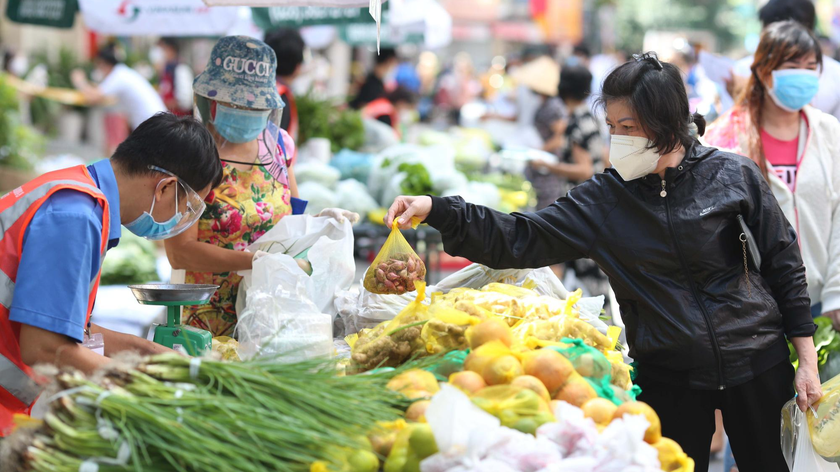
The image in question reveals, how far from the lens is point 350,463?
72.1 inches

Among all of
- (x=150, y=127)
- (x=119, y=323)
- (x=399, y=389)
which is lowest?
(x=119, y=323)

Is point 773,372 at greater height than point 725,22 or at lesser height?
lesser

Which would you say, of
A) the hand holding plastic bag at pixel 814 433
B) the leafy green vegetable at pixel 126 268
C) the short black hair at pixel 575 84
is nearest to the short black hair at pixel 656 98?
the hand holding plastic bag at pixel 814 433

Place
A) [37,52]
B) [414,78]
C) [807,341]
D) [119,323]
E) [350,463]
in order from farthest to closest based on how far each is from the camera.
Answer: [414,78] → [37,52] → [119,323] → [807,341] → [350,463]

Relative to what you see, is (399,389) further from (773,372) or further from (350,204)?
(350,204)

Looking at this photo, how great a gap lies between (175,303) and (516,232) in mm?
1215

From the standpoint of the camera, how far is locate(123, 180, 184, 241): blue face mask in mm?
2424

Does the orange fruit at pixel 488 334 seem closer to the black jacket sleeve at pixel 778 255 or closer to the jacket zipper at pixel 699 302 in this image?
the jacket zipper at pixel 699 302

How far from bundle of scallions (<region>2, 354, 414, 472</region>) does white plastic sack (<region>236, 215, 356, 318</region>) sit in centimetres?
131

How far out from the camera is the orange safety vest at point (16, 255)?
2154 millimetres

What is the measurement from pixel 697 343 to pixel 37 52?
18301 mm

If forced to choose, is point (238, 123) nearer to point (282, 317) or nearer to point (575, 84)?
point (282, 317)

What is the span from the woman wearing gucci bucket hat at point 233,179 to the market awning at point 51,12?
3787 mm

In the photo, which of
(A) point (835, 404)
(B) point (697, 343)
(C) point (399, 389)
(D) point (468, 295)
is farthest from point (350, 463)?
(A) point (835, 404)
